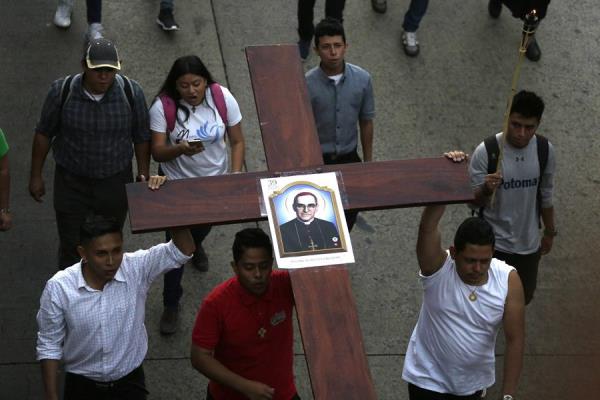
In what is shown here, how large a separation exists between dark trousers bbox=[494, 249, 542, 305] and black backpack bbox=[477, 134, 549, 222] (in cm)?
26

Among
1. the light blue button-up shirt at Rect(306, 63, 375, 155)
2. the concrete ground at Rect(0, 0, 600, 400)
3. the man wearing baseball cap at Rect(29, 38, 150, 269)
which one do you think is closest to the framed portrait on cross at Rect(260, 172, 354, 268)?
the man wearing baseball cap at Rect(29, 38, 150, 269)

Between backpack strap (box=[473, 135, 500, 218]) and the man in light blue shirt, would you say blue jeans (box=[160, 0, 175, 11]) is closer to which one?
the man in light blue shirt

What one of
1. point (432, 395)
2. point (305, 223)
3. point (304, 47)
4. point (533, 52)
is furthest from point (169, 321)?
point (533, 52)

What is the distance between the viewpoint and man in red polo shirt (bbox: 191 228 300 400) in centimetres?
569

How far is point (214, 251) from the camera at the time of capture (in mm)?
8203

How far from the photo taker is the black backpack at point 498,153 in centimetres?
689

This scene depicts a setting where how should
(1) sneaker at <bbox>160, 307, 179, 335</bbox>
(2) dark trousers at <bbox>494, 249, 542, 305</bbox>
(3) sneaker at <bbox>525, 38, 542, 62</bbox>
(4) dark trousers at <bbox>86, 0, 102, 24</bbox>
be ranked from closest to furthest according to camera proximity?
(2) dark trousers at <bbox>494, 249, 542, 305</bbox> → (1) sneaker at <bbox>160, 307, 179, 335</bbox> → (4) dark trousers at <bbox>86, 0, 102, 24</bbox> → (3) sneaker at <bbox>525, 38, 542, 62</bbox>

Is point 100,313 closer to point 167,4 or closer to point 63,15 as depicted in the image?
point 167,4

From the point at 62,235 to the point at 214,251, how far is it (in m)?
1.26

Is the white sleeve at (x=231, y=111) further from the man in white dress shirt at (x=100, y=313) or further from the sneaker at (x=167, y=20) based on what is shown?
the sneaker at (x=167, y=20)

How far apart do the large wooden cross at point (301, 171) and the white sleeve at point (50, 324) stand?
666 millimetres

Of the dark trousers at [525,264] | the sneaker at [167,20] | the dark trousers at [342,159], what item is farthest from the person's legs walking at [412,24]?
the dark trousers at [525,264]

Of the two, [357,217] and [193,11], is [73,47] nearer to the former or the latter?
[193,11]

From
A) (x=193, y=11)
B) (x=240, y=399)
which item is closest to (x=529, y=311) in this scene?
(x=240, y=399)
